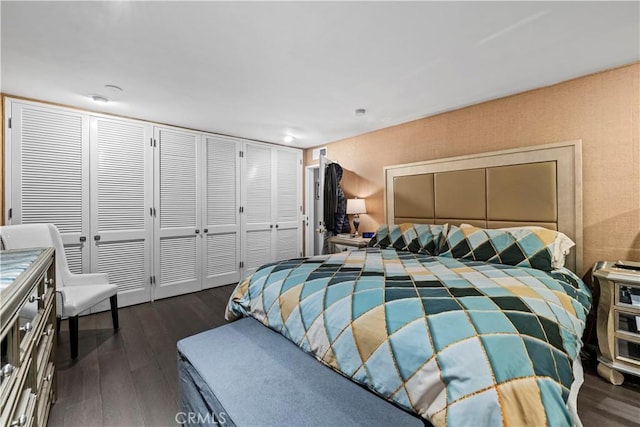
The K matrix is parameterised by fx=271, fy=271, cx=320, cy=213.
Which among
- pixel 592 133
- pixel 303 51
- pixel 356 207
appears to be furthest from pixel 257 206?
pixel 592 133

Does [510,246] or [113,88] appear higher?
[113,88]

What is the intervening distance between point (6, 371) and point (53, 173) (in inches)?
112

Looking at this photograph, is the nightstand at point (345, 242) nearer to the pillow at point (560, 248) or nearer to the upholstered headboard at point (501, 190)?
the upholstered headboard at point (501, 190)

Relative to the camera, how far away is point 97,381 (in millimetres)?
1888

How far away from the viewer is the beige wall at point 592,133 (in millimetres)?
2133

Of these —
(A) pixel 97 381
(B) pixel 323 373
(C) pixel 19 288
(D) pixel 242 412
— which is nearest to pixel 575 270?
(B) pixel 323 373

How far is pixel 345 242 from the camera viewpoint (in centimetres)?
371

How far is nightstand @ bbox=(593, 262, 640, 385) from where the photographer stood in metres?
1.83

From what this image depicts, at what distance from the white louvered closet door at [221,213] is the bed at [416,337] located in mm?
2175

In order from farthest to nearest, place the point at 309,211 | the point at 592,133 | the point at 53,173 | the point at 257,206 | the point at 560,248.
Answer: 1. the point at 309,211
2. the point at 257,206
3. the point at 53,173
4. the point at 592,133
5. the point at 560,248

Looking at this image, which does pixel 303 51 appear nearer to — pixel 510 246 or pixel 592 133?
pixel 510 246

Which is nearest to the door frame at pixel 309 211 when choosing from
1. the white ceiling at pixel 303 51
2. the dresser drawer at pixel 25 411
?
the white ceiling at pixel 303 51

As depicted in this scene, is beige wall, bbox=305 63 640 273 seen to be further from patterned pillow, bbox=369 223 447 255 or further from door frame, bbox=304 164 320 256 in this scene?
door frame, bbox=304 164 320 256

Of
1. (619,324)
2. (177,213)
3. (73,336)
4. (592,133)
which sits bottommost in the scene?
(73,336)
